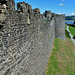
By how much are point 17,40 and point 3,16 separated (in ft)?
4.10

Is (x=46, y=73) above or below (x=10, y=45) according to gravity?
below

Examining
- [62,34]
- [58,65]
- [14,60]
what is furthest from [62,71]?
[62,34]

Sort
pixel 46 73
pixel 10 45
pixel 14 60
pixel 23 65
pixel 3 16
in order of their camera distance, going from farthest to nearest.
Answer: pixel 46 73 < pixel 23 65 < pixel 14 60 < pixel 10 45 < pixel 3 16

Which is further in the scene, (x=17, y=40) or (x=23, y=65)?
(x=23, y=65)

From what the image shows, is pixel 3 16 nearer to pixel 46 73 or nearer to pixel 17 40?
pixel 17 40

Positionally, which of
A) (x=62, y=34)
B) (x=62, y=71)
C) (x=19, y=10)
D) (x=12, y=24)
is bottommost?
(x=62, y=71)

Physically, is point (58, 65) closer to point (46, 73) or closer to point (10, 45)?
point (46, 73)

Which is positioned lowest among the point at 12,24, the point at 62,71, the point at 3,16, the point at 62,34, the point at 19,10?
the point at 62,71

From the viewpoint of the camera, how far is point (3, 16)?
3.03 m

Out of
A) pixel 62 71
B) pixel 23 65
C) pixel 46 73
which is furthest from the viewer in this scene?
pixel 62 71

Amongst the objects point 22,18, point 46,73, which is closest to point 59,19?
point 46,73

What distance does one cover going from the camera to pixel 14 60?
3.86 metres

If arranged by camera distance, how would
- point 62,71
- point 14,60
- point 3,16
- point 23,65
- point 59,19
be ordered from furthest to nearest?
point 59,19 < point 62,71 < point 23,65 < point 14,60 < point 3,16

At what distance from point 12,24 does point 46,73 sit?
817 centimetres
